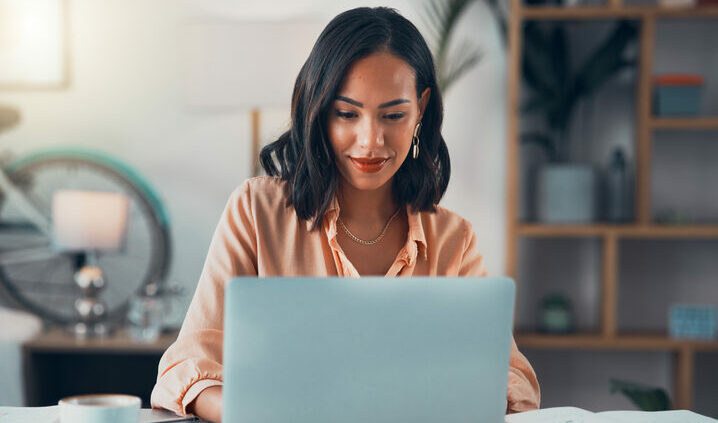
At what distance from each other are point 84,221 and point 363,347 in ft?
6.62

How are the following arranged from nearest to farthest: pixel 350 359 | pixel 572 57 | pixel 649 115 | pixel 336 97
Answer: pixel 350 359 < pixel 336 97 < pixel 649 115 < pixel 572 57

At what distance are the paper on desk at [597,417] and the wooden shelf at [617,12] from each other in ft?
5.66

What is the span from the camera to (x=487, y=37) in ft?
9.26

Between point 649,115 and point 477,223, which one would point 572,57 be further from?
point 477,223

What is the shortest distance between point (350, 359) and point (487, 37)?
7.49 ft

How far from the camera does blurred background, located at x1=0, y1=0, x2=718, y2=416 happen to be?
2609 millimetres

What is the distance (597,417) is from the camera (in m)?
1.07

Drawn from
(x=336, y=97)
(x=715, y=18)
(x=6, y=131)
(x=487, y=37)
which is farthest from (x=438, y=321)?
(x=6, y=131)

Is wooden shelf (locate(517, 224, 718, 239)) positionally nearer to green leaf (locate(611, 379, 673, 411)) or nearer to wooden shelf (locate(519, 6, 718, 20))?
green leaf (locate(611, 379, 673, 411))

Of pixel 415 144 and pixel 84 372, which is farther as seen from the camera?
pixel 84 372

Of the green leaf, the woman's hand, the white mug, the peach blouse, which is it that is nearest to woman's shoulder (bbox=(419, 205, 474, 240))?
the peach blouse

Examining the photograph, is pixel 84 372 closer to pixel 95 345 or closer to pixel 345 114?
pixel 95 345

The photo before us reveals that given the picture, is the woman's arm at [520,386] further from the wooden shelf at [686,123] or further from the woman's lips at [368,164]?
the wooden shelf at [686,123]

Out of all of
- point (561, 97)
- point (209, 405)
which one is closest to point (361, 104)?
point (209, 405)
